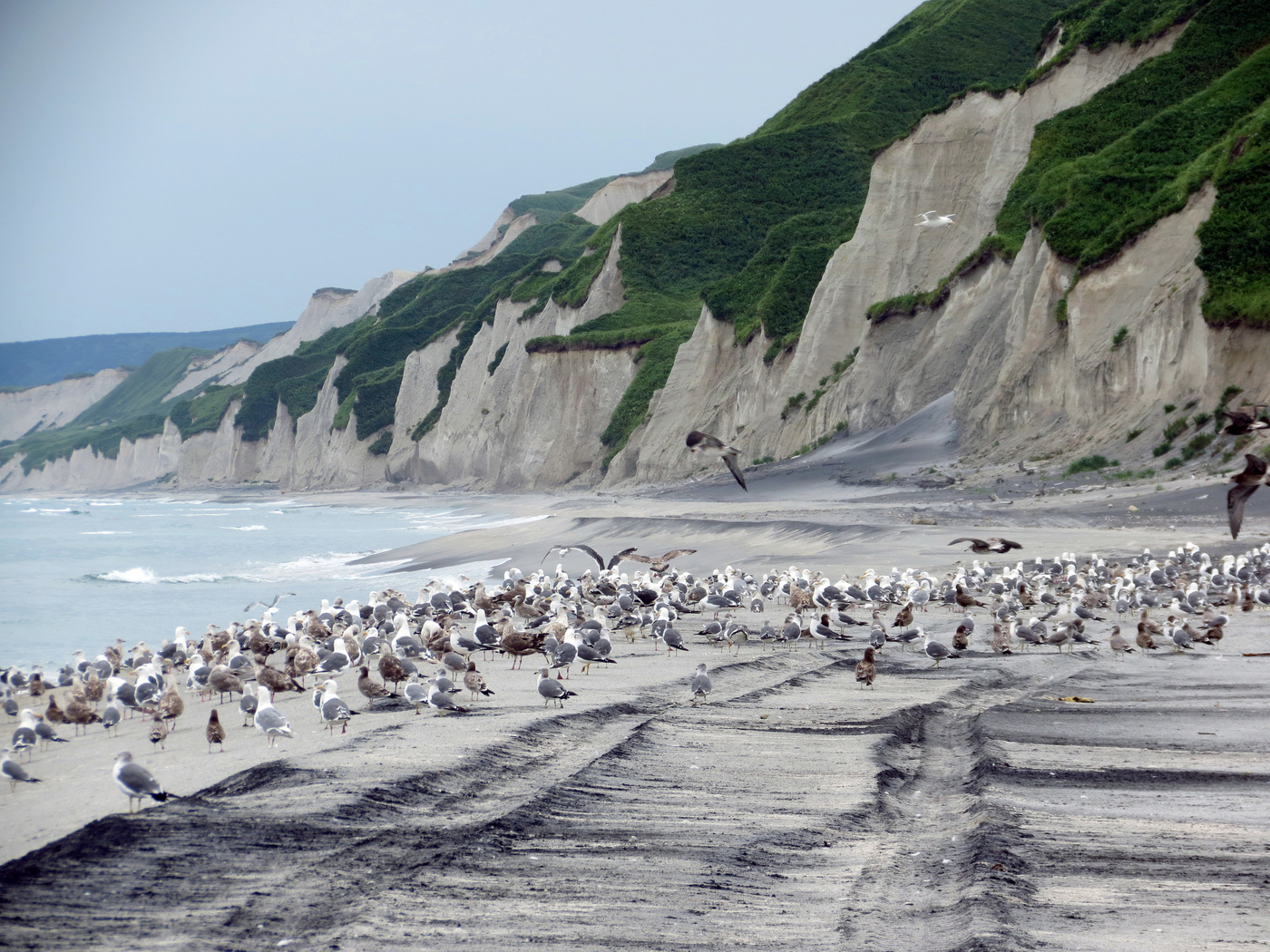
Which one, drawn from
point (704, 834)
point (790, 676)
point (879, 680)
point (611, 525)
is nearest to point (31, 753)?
point (704, 834)

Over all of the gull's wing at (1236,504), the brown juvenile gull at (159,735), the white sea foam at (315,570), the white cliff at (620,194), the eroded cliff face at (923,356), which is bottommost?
the white sea foam at (315,570)

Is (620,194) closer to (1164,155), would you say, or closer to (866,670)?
(1164,155)

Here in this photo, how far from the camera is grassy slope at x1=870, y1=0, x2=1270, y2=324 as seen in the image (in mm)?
30312

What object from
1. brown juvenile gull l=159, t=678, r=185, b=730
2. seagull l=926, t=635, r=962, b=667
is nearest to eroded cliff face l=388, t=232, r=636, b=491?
seagull l=926, t=635, r=962, b=667

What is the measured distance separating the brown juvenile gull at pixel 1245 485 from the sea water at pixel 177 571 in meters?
18.5

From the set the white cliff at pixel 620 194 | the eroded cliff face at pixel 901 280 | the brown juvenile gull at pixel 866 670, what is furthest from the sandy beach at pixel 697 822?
the white cliff at pixel 620 194

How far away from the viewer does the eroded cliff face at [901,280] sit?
46156 millimetres

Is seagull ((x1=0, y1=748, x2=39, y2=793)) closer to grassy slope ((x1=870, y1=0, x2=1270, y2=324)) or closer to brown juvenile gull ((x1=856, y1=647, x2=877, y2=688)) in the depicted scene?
brown juvenile gull ((x1=856, y1=647, x2=877, y2=688))

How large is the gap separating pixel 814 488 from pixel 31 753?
33.2m

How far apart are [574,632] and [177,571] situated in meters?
27.8

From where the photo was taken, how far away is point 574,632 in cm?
1429

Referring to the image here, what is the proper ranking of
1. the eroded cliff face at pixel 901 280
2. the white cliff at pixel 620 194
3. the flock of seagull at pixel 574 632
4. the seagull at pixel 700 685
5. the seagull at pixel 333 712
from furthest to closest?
the white cliff at pixel 620 194, the eroded cliff face at pixel 901 280, the flock of seagull at pixel 574 632, the seagull at pixel 700 685, the seagull at pixel 333 712

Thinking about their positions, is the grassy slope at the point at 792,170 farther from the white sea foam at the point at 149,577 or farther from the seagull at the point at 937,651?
the seagull at the point at 937,651

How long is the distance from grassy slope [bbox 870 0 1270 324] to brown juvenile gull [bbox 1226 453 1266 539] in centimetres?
2361
